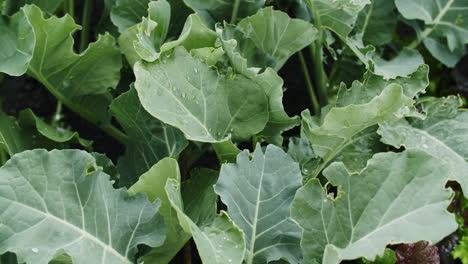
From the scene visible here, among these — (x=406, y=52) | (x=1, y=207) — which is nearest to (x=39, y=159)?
(x=1, y=207)

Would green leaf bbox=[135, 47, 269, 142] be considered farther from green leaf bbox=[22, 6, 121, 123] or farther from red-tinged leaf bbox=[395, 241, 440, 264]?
red-tinged leaf bbox=[395, 241, 440, 264]

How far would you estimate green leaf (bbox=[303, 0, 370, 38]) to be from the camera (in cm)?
97

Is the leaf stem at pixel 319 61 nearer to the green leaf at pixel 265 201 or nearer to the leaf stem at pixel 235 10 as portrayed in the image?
the leaf stem at pixel 235 10

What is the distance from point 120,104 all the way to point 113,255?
260mm

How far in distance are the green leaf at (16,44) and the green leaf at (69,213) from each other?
8.3 inches

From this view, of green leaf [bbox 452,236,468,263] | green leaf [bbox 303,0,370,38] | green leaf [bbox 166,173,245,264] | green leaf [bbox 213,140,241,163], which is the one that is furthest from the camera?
green leaf [bbox 452,236,468,263]

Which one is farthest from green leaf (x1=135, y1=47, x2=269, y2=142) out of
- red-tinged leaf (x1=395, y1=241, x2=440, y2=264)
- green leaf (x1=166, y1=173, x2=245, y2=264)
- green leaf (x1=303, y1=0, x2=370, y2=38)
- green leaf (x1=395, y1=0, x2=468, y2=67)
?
green leaf (x1=395, y1=0, x2=468, y2=67)

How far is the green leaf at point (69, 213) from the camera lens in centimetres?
75

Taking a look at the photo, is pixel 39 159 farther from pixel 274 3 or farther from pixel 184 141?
pixel 274 3

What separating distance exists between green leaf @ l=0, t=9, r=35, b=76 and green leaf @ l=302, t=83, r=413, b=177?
17.8 inches

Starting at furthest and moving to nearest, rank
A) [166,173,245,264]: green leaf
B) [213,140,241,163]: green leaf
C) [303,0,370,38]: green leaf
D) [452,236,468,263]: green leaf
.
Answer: [452,236,468,263]: green leaf < [303,0,370,38]: green leaf < [213,140,241,163]: green leaf < [166,173,245,264]: green leaf

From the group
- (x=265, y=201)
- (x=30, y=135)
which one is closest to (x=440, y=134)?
(x=265, y=201)

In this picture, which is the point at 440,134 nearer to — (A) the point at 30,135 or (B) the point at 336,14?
(B) the point at 336,14

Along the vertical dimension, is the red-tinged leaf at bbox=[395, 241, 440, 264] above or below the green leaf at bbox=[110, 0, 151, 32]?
below
